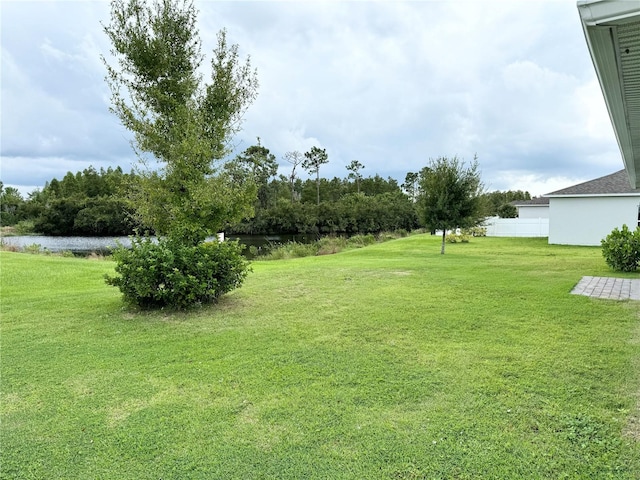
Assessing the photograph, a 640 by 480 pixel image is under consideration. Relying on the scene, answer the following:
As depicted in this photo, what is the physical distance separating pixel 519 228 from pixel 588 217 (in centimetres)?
829

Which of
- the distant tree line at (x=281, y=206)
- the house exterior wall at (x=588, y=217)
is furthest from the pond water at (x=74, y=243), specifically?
the house exterior wall at (x=588, y=217)

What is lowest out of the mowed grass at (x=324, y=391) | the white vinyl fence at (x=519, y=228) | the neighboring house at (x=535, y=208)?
the mowed grass at (x=324, y=391)

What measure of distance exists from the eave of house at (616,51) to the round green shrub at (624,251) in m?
6.80

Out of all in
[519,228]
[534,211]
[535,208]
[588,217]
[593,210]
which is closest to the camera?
[593,210]

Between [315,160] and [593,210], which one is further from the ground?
[315,160]

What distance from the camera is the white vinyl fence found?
28109 millimetres

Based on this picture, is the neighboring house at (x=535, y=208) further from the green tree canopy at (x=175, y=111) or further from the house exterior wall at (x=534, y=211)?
the green tree canopy at (x=175, y=111)

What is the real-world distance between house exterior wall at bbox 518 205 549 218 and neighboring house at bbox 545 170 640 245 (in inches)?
437

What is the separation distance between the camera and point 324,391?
11.4 feet

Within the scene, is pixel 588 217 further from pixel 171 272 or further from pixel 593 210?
pixel 171 272

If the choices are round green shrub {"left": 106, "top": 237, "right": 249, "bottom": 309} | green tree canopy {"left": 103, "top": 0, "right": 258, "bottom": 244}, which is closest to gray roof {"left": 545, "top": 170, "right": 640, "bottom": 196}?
green tree canopy {"left": 103, "top": 0, "right": 258, "bottom": 244}

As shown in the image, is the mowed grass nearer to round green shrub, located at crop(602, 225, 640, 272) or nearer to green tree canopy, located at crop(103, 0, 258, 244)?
green tree canopy, located at crop(103, 0, 258, 244)

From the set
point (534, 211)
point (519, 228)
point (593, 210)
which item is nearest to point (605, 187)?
point (593, 210)

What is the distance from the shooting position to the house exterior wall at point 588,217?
780 inches
